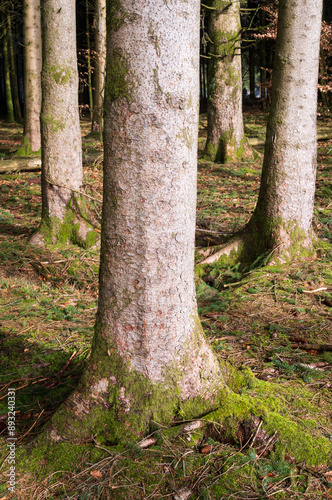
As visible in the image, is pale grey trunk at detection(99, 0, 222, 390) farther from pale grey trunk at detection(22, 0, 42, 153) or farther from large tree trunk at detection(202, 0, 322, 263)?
pale grey trunk at detection(22, 0, 42, 153)

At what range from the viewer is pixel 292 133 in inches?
181

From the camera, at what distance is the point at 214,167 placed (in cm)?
1054

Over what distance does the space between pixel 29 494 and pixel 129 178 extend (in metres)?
1.72

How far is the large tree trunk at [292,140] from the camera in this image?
4480 millimetres

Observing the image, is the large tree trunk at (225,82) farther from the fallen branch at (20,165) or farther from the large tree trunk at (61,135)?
the large tree trunk at (61,135)

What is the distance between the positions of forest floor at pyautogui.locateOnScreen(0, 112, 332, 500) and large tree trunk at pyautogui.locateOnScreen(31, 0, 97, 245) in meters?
0.37

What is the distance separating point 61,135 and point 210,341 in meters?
3.83

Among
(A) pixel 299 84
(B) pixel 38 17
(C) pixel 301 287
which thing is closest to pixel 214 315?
(C) pixel 301 287

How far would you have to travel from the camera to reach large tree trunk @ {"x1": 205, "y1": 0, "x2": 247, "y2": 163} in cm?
1046

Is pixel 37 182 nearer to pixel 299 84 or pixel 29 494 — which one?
pixel 299 84

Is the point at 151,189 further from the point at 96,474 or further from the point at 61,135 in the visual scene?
the point at 61,135

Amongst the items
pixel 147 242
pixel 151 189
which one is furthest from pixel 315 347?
pixel 151 189

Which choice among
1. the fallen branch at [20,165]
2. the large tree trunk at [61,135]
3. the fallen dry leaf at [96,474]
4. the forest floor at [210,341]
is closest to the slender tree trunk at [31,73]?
the fallen branch at [20,165]

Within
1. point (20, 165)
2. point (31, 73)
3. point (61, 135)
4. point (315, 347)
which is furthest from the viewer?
point (31, 73)
